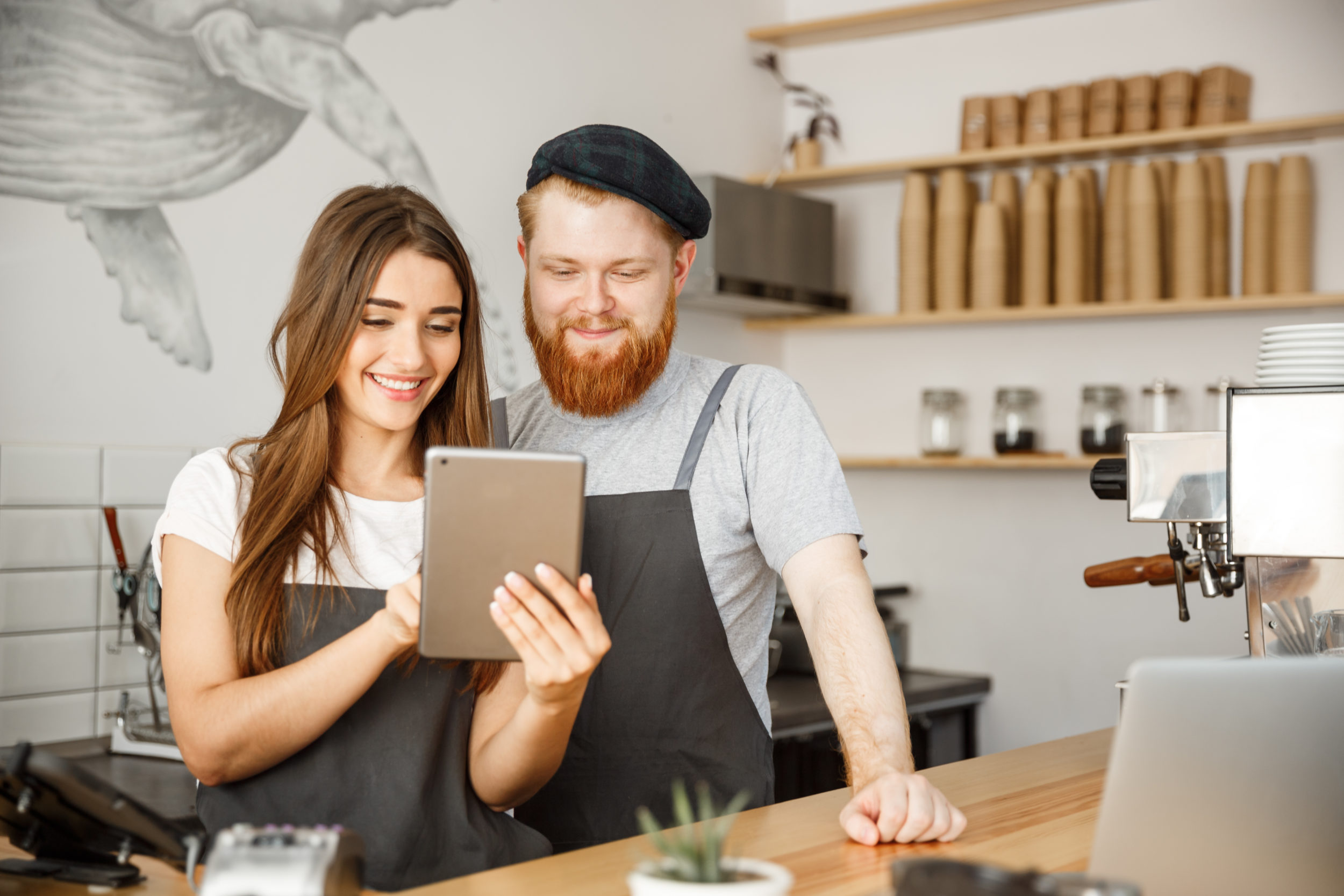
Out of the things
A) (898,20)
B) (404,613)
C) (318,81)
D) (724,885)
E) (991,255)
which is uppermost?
(898,20)

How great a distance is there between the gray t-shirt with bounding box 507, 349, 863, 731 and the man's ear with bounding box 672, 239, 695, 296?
105 millimetres

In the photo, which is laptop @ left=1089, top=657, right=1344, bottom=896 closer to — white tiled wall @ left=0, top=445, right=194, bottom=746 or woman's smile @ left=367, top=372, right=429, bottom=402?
woman's smile @ left=367, top=372, right=429, bottom=402

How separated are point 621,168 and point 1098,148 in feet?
7.03

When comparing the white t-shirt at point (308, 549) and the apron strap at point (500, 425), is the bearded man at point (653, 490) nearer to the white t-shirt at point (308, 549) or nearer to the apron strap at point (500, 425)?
the apron strap at point (500, 425)

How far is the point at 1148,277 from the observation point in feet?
10.6

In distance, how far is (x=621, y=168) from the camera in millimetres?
1556

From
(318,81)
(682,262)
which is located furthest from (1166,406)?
(318,81)

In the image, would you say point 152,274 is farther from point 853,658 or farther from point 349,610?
point 853,658

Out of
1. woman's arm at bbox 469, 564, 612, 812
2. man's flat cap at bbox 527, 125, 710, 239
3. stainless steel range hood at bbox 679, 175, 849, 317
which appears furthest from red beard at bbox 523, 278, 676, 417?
stainless steel range hood at bbox 679, 175, 849, 317

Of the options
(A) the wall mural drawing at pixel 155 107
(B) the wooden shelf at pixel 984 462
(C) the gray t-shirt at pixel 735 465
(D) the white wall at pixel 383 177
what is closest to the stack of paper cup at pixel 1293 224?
(B) the wooden shelf at pixel 984 462

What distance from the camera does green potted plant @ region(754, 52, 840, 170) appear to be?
381 centimetres

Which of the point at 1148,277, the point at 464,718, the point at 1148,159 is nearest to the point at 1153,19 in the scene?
the point at 1148,159

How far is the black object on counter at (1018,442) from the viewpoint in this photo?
3.44m

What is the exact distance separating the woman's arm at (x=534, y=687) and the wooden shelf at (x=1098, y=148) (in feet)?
8.21
